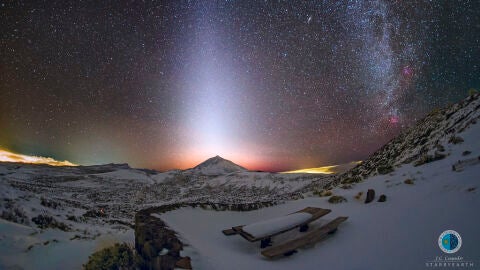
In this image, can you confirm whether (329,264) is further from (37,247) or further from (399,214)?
(37,247)

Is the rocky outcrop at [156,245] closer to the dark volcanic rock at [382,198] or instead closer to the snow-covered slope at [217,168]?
the dark volcanic rock at [382,198]

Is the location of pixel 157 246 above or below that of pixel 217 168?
below

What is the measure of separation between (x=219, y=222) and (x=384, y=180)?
5947 millimetres

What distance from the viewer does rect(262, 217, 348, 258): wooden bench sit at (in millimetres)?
4000

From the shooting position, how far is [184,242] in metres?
4.97

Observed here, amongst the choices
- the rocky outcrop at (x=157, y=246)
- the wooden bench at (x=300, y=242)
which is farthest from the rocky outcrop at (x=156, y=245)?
the wooden bench at (x=300, y=242)

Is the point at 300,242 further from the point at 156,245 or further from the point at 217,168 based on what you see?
the point at 217,168

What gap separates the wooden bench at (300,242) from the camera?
4.00 m

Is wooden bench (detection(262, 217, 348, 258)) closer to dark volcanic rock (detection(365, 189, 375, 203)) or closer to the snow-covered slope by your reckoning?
dark volcanic rock (detection(365, 189, 375, 203))

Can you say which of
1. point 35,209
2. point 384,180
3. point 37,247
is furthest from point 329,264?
point 35,209

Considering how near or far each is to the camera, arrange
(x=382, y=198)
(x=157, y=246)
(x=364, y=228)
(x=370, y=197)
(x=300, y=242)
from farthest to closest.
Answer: (x=370, y=197)
(x=382, y=198)
(x=157, y=246)
(x=364, y=228)
(x=300, y=242)

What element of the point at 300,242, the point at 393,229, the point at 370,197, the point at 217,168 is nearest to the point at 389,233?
the point at 393,229

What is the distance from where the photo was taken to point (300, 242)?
4215mm

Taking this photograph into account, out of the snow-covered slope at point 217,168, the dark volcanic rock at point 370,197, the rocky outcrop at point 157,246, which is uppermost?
the snow-covered slope at point 217,168
